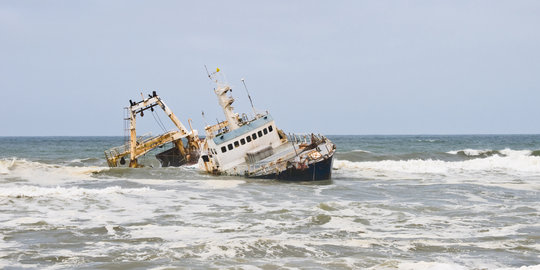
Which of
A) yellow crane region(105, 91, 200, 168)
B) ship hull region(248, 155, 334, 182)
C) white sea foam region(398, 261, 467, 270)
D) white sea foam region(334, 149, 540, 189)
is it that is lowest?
white sea foam region(398, 261, 467, 270)

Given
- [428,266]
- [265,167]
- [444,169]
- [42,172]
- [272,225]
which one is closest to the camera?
[428,266]

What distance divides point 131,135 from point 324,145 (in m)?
14.5

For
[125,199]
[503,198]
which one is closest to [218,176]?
[125,199]

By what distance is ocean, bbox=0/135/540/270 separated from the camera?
11.0 metres

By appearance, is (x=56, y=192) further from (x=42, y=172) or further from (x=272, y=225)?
(x=42, y=172)

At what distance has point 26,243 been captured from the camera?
41.2 ft

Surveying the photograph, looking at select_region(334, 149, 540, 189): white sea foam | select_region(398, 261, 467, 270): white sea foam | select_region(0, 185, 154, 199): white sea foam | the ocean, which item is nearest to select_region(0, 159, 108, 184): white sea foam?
the ocean

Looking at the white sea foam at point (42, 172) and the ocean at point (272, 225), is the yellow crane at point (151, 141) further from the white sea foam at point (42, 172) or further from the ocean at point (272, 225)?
the ocean at point (272, 225)

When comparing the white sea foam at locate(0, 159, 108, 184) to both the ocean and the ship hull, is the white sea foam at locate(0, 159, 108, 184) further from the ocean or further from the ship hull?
the ship hull

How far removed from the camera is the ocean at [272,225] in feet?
36.2

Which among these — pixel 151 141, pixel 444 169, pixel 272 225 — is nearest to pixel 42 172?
pixel 151 141

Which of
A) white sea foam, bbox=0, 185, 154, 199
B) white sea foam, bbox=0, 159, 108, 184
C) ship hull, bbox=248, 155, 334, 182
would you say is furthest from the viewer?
white sea foam, bbox=0, 159, 108, 184

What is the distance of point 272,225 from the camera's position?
15023 mm

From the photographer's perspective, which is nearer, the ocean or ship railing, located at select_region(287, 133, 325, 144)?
the ocean
